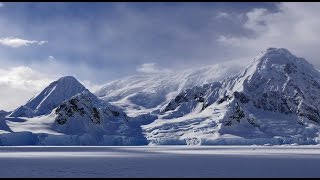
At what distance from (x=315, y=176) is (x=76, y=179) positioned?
70.2ft

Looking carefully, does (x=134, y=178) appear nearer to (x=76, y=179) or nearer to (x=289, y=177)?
(x=76, y=179)

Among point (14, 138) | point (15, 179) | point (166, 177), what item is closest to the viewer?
point (15, 179)

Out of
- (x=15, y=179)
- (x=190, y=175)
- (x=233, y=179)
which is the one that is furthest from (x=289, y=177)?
(x=15, y=179)

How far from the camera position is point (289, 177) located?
4488 centimetres

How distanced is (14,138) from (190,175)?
531 ft

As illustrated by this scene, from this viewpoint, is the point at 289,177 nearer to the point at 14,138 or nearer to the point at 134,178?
the point at 134,178

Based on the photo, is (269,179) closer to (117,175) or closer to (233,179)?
(233,179)

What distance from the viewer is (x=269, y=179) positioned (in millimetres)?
43062

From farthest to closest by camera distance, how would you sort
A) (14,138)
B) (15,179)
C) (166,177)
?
1. (14,138)
2. (166,177)
3. (15,179)

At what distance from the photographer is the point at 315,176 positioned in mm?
45281

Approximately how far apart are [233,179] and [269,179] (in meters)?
3.11

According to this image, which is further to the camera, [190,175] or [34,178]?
[190,175]

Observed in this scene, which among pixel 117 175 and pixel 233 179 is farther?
pixel 117 175

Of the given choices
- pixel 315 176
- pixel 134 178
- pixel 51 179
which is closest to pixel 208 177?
pixel 134 178
